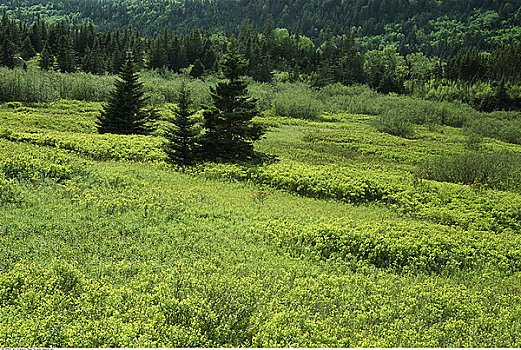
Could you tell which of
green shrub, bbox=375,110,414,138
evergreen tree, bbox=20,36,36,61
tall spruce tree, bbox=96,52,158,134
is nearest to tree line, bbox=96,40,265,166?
tall spruce tree, bbox=96,52,158,134

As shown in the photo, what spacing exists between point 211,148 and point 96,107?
28359mm

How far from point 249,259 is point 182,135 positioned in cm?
1274

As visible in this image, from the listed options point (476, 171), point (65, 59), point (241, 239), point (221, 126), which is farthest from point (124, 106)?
point (65, 59)

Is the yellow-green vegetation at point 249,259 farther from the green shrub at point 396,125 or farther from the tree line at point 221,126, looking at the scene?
the green shrub at point 396,125

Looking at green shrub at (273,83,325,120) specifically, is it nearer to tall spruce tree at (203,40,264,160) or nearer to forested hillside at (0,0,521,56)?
tall spruce tree at (203,40,264,160)

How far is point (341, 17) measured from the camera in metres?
174

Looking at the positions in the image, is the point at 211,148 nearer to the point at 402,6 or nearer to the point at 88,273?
the point at 88,273

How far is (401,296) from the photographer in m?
6.77

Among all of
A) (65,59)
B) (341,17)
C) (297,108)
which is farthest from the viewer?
(341,17)

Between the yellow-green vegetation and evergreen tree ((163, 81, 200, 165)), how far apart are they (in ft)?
9.18

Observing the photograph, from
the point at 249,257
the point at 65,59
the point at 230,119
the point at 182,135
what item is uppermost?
the point at 65,59

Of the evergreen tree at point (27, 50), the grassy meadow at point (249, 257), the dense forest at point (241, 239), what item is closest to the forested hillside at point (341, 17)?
the evergreen tree at point (27, 50)

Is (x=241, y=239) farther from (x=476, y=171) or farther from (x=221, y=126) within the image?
(x=476, y=171)

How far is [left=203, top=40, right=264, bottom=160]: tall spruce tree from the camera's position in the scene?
19.8 meters
